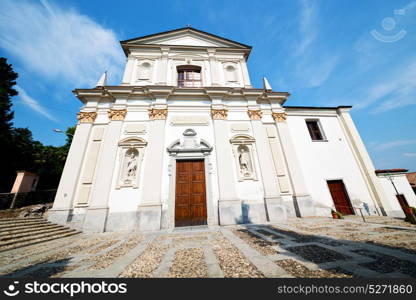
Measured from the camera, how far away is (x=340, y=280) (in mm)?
1933

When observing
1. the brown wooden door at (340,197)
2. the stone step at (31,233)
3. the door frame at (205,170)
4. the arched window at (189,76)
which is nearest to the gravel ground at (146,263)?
the door frame at (205,170)

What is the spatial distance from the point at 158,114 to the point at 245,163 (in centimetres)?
584

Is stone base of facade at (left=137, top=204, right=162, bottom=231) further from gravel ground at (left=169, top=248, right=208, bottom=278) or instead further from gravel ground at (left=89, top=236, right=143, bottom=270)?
gravel ground at (left=169, top=248, right=208, bottom=278)

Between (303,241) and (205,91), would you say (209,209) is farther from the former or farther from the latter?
(205,91)

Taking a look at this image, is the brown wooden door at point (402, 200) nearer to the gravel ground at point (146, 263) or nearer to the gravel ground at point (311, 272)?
the gravel ground at point (311, 272)

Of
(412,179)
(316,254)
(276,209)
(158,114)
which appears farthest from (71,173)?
(412,179)

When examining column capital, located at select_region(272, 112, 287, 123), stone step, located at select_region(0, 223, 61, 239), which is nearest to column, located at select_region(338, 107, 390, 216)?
column capital, located at select_region(272, 112, 287, 123)

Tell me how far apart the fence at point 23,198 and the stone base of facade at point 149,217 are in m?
10.00

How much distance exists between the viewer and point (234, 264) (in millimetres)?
2725

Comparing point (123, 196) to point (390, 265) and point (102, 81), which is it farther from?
point (390, 265)

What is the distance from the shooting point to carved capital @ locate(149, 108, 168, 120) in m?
8.44

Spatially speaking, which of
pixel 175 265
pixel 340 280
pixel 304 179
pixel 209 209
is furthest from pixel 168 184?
pixel 304 179

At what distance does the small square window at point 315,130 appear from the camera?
9789mm

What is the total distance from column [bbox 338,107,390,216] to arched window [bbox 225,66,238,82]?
786 centimetres
